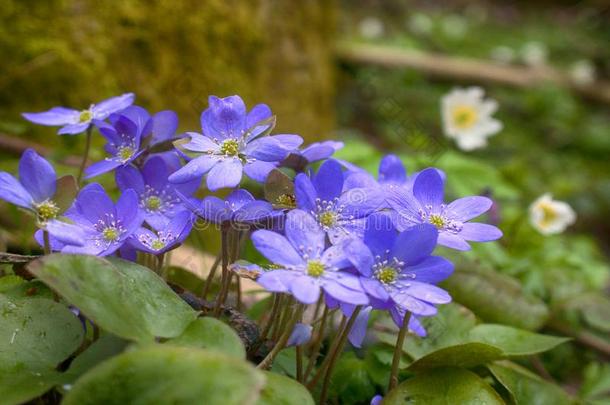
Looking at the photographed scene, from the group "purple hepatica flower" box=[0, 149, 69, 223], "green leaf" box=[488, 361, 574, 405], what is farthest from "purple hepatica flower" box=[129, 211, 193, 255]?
"green leaf" box=[488, 361, 574, 405]

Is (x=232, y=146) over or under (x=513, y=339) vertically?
over

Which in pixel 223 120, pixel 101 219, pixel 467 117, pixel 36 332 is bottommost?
pixel 467 117

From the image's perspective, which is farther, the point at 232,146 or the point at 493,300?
the point at 493,300

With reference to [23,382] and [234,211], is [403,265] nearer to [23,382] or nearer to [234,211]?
[234,211]

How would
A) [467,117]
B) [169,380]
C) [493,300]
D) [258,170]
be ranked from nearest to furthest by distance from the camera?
[169,380]
[258,170]
[493,300]
[467,117]

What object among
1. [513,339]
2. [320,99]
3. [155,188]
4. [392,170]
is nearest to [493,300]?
A: [513,339]

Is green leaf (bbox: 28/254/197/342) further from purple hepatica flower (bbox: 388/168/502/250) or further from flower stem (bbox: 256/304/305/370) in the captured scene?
purple hepatica flower (bbox: 388/168/502/250)

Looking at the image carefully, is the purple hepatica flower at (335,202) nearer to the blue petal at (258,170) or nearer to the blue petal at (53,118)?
the blue petal at (258,170)

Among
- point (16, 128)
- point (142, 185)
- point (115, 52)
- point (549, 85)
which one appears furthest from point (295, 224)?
point (549, 85)
